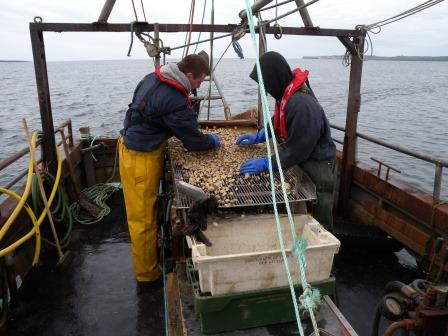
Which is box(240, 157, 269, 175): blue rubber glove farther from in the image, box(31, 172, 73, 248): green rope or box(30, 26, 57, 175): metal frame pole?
box(30, 26, 57, 175): metal frame pole

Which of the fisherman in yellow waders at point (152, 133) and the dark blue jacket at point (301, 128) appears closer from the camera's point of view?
the dark blue jacket at point (301, 128)

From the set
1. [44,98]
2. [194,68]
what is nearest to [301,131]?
[194,68]

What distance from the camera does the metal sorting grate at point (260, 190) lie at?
9.57ft

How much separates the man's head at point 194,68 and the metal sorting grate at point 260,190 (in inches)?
36.1

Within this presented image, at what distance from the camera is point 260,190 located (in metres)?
3.17

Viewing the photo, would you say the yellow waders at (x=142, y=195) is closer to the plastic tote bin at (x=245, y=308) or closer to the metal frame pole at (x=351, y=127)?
the plastic tote bin at (x=245, y=308)

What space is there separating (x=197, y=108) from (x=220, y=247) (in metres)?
4.59

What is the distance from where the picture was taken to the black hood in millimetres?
3266

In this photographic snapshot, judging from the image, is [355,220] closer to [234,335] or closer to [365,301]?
[365,301]

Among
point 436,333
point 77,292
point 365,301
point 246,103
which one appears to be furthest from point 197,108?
point 246,103

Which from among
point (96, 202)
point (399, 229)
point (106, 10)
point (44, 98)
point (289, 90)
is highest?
point (106, 10)

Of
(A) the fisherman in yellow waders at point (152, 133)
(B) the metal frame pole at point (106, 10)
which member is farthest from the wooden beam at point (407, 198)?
(B) the metal frame pole at point (106, 10)

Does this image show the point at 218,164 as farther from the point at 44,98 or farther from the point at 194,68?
the point at 44,98

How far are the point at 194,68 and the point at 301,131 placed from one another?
1.32 m
